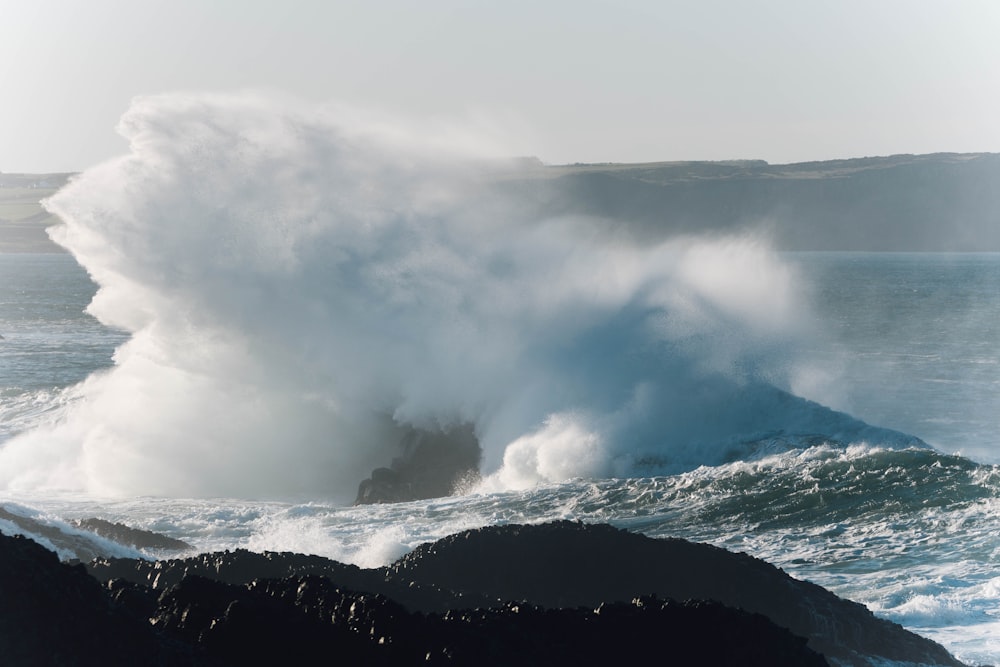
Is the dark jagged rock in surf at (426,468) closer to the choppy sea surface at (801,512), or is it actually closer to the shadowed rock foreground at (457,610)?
the choppy sea surface at (801,512)

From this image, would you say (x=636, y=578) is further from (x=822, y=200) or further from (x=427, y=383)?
(x=822, y=200)

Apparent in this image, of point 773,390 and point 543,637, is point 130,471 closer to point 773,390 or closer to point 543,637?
point 773,390

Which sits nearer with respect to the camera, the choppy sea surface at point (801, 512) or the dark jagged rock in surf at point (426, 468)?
the choppy sea surface at point (801, 512)

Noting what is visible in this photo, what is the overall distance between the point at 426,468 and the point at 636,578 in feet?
46.4

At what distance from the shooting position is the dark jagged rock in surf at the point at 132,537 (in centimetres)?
1948

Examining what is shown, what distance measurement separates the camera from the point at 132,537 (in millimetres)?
19750

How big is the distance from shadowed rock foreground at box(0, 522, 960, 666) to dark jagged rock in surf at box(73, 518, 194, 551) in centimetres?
433

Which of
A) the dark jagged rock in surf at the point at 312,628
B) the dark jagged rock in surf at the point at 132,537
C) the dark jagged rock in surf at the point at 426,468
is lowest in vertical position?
the dark jagged rock in surf at the point at 426,468

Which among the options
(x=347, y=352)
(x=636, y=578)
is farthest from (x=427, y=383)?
(x=636, y=578)

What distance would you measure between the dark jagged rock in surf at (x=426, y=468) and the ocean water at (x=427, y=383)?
458 mm

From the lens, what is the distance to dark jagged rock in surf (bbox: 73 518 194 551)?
19.5 metres

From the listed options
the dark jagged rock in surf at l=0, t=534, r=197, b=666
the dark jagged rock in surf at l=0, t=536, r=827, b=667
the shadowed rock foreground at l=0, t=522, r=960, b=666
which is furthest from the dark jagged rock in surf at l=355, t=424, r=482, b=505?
the dark jagged rock in surf at l=0, t=534, r=197, b=666

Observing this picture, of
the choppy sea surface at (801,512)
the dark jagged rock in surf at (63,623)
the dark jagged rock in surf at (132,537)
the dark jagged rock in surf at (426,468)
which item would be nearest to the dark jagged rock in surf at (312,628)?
the dark jagged rock in surf at (63,623)

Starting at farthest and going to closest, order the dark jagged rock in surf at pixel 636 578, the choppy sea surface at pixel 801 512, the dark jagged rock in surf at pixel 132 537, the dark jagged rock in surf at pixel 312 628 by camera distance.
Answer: the dark jagged rock in surf at pixel 132 537 → the choppy sea surface at pixel 801 512 → the dark jagged rock in surf at pixel 636 578 → the dark jagged rock in surf at pixel 312 628
